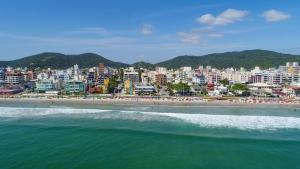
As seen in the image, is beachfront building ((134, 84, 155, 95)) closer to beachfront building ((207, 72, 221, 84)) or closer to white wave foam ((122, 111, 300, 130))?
white wave foam ((122, 111, 300, 130))

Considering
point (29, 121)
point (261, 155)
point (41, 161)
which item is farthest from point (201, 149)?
point (29, 121)

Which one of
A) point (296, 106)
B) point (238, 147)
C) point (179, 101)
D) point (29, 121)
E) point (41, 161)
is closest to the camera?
point (41, 161)

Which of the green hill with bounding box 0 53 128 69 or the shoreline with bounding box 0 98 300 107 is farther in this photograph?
the green hill with bounding box 0 53 128 69

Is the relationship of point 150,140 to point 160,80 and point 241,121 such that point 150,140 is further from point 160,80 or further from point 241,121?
point 160,80

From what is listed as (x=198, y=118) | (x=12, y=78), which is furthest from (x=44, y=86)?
(x=198, y=118)

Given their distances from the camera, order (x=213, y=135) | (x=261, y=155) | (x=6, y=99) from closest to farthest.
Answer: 1. (x=261, y=155)
2. (x=213, y=135)
3. (x=6, y=99)

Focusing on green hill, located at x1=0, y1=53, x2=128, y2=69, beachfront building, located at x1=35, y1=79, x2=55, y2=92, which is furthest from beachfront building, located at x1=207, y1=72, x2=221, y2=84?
green hill, located at x1=0, y1=53, x2=128, y2=69

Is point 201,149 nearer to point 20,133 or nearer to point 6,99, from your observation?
point 20,133
